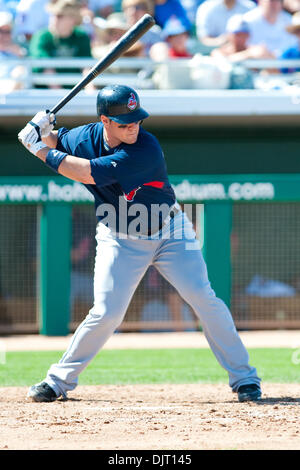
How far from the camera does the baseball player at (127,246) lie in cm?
464

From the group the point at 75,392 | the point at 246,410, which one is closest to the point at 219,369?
the point at 75,392

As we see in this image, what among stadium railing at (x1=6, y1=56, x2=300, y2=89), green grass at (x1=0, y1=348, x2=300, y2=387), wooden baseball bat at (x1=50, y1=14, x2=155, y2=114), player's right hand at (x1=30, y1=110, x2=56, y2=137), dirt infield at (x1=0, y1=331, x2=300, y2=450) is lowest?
dirt infield at (x1=0, y1=331, x2=300, y2=450)

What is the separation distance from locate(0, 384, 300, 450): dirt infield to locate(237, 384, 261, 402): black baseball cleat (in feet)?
0.22

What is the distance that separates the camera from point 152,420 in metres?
4.25

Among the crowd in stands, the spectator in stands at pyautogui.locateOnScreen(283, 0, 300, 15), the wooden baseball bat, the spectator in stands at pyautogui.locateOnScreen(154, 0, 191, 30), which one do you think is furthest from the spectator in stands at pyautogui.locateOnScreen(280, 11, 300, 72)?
the wooden baseball bat

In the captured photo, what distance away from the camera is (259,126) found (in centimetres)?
999

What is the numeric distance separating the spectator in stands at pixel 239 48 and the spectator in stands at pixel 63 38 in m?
1.73

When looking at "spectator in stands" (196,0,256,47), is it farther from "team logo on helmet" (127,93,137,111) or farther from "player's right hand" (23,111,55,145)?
"team logo on helmet" (127,93,137,111)

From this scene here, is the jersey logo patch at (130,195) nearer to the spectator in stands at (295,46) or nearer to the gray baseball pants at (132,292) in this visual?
the gray baseball pants at (132,292)

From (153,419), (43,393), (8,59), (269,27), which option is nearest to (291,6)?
Answer: (269,27)

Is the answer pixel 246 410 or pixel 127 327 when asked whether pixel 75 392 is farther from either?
pixel 127 327

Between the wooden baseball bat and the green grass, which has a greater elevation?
the wooden baseball bat

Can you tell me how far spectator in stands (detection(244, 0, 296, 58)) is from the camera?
35.6 ft
